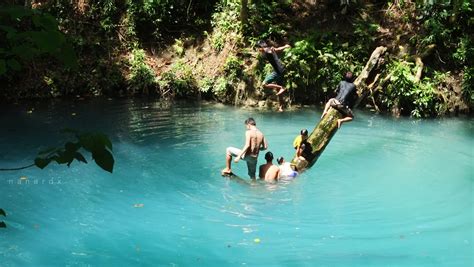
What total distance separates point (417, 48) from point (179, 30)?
7.78m

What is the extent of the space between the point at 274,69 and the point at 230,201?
18.2ft

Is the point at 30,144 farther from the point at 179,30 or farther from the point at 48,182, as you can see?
the point at 179,30

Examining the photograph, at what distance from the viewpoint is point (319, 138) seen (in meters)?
10.7

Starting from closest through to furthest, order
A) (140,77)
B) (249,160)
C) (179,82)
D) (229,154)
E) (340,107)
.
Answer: (249,160) < (229,154) < (340,107) < (179,82) < (140,77)

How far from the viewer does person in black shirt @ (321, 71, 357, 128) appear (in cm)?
1112

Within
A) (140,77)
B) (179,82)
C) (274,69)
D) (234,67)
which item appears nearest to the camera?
(274,69)

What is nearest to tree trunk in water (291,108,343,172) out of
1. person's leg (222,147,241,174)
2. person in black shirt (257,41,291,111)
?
person's leg (222,147,241,174)

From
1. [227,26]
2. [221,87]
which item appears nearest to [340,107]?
[221,87]

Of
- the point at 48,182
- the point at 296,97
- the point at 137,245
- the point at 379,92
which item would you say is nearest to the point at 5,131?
the point at 48,182

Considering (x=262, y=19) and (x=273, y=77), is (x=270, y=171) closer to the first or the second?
(x=273, y=77)

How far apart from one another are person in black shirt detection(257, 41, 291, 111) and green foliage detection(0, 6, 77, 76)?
10893 millimetres

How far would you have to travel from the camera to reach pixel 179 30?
19219 mm

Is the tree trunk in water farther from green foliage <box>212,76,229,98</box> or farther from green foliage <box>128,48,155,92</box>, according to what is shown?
green foliage <box>128,48,155,92</box>

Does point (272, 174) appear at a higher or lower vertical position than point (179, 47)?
lower
